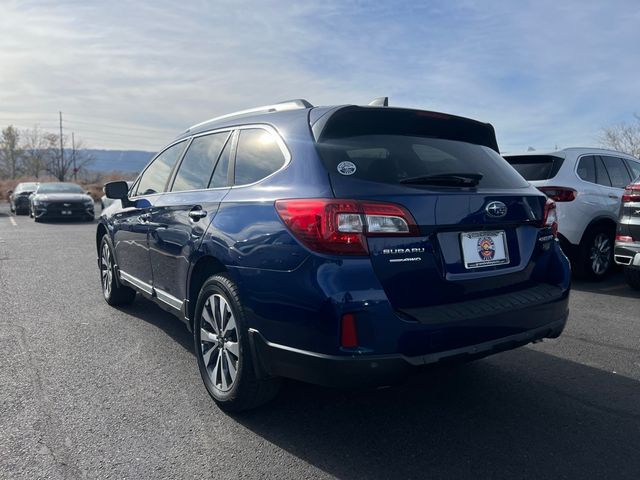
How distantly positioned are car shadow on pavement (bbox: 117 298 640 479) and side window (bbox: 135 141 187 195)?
212 centimetres

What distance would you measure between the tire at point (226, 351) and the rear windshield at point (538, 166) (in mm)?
4962

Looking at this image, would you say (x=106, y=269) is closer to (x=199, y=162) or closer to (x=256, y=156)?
(x=199, y=162)

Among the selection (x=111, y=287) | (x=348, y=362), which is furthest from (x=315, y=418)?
(x=111, y=287)

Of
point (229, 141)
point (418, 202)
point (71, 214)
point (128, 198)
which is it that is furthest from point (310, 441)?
point (71, 214)

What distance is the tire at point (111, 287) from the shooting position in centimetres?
561

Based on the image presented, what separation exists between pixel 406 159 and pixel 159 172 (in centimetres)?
268

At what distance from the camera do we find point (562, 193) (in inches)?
264

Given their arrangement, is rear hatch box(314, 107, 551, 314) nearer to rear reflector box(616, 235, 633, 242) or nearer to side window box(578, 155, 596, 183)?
rear reflector box(616, 235, 633, 242)

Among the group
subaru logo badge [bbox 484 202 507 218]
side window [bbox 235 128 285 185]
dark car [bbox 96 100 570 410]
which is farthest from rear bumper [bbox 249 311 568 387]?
side window [bbox 235 128 285 185]

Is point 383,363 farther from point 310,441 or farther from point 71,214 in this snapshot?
point 71,214

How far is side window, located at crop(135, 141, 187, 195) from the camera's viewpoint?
14.8ft

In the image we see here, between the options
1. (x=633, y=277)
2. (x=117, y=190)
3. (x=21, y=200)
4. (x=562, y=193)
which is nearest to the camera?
(x=117, y=190)

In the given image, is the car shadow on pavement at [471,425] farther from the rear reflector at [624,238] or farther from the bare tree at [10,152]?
the bare tree at [10,152]

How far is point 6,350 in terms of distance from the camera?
4.31m
